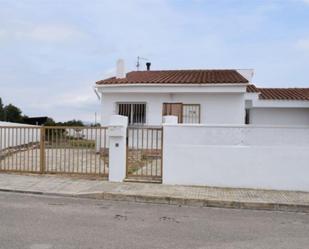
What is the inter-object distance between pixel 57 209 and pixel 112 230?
220cm

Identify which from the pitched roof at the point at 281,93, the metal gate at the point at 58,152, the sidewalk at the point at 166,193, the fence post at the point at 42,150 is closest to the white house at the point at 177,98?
the pitched roof at the point at 281,93

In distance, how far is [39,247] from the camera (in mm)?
5652

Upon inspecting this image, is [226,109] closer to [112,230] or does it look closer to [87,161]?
[87,161]

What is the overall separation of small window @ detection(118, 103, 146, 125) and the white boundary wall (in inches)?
282

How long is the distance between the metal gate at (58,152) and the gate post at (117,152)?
456 millimetres

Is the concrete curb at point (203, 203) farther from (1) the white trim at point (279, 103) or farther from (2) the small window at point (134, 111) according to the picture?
(1) the white trim at point (279, 103)

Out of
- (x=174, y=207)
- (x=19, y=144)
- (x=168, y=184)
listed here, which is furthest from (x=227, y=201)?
(x=19, y=144)

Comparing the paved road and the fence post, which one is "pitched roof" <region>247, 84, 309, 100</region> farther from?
the paved road

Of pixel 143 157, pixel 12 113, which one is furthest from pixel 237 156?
pixel 12 113

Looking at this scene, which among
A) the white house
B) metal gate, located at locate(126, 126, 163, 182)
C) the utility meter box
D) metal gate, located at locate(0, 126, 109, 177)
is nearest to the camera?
the utility meter box

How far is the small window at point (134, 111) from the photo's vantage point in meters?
18.8

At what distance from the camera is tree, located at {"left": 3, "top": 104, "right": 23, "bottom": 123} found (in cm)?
5928

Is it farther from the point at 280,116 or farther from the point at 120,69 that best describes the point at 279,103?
the point at 120,69

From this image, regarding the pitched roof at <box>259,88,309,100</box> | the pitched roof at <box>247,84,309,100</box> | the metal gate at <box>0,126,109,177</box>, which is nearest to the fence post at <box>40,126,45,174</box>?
the metal gate at <box>0,126,109,177</box>
